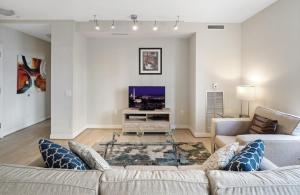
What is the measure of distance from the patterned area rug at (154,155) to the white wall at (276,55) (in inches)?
61.2

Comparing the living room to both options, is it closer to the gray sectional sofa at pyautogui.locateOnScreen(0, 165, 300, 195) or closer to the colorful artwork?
the colorful artwork

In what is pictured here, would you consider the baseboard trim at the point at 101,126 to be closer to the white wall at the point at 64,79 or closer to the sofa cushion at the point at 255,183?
the white wall at the point at 64,79

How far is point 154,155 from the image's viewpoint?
423cm

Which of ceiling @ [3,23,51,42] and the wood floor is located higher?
ceiling @ [3,23,51,42]

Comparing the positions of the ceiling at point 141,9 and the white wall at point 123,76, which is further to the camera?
the white wall at point 123,76

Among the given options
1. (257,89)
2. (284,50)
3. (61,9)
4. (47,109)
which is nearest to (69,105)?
(61,9)

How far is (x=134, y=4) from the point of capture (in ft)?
14.4

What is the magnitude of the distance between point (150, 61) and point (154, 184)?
5.54 meters

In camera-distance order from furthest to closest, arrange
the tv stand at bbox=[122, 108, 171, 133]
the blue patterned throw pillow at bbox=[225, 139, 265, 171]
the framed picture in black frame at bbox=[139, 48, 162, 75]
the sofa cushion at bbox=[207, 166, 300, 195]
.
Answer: the framed picture in black frame at bbox=[139, 48, 162, 75] → the tv stand at bbox=[122, 108, 171, 133] → the blue patterned throw pillow at bbox=[225, 139, 265, 171] → the sofa cushion at bbox=[207, 166, 300, 195]

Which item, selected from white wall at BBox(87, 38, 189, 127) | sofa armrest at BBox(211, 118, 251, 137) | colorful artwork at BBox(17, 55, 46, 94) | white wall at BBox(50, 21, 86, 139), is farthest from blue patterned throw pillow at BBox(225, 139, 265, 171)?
colorful artwork at BBox(17, 55, 46, 94)

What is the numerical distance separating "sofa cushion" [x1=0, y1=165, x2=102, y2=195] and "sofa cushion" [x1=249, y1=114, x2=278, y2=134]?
2854mm

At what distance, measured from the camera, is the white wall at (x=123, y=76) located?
21.8 ft

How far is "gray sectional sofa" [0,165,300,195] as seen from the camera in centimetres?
127

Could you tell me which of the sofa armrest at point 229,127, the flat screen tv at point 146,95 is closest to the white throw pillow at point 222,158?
the sofa armrest at point 229,127
